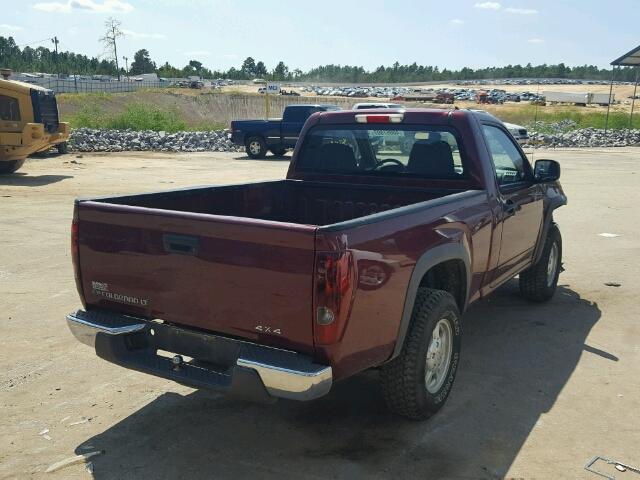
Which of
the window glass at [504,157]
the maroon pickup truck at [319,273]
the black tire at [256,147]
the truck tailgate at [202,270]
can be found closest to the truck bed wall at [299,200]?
the maroon pickup truck at [319,273]

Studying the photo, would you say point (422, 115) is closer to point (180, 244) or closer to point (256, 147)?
point (180, 244)

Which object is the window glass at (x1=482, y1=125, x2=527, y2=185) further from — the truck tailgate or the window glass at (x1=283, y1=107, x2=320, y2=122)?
the window glass at (x1=283, y1=107, x2=320, y2=122)

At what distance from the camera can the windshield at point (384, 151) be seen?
5.30 m

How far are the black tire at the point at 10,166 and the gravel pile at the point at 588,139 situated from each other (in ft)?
73.7

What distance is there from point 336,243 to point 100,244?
→ 1.57m

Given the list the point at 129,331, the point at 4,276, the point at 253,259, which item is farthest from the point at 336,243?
the point at 4,276

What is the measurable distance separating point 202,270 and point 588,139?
113ft

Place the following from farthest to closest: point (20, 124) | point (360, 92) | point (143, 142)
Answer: point (360, 92) < point (143, 142) < point (20, 124)

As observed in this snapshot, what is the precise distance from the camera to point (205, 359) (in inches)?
143

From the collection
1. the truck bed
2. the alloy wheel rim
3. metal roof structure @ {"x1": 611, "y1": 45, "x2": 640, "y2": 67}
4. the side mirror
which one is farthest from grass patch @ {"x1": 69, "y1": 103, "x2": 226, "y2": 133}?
the alloy wheel rim

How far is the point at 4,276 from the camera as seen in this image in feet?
24.8

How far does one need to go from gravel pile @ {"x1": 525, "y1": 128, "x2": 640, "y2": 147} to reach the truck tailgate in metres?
29.7

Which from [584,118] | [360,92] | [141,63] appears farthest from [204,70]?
[584,118]

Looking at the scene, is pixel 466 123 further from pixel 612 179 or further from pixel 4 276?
pixel 612 179
